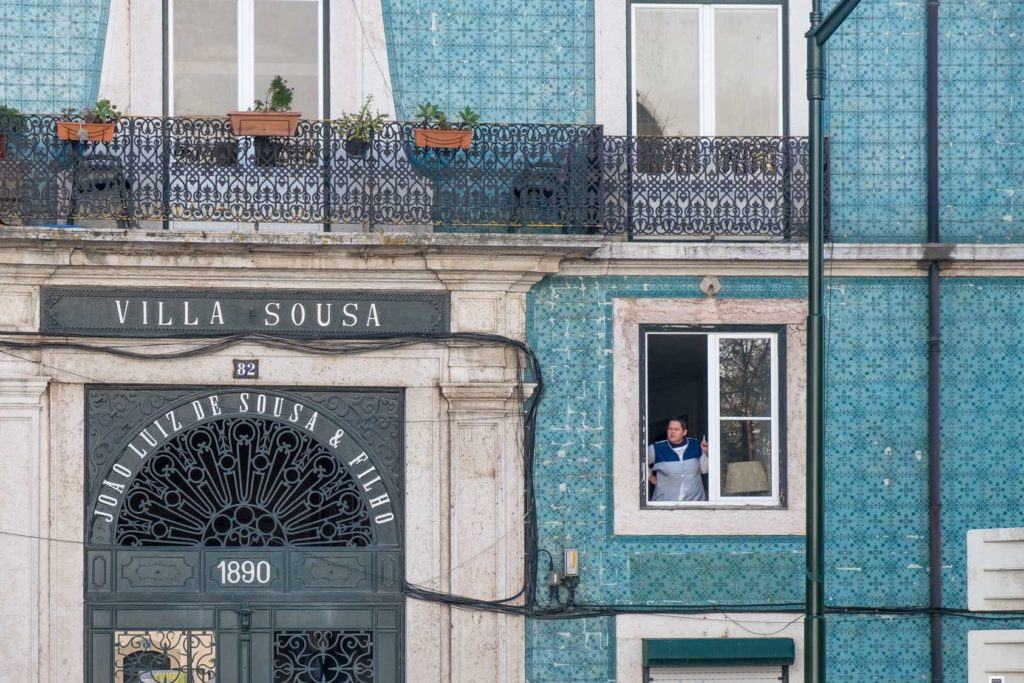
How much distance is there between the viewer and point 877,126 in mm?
13891

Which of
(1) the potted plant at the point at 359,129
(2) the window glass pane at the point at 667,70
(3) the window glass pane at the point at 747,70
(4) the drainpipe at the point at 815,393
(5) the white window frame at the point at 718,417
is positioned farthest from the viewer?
(3) the window glass pane at the point at 747,70

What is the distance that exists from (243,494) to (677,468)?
3571 millimetres

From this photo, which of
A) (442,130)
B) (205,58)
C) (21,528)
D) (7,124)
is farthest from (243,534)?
(205,58)

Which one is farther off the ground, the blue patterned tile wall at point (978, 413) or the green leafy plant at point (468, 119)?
the green leafy plant at point (468, 119)

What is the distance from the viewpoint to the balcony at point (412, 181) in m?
13.3

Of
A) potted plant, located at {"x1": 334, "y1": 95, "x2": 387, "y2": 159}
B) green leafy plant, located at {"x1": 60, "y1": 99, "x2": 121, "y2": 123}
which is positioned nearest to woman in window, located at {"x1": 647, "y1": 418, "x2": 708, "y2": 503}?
potted plant, located at {"x1": 334, "y1": 95, "x2": 387, "y2": 159}

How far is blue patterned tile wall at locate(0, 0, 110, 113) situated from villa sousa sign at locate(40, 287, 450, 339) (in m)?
1.64

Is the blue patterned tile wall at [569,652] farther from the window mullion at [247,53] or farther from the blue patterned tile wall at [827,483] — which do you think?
the window mullion at [247,53]

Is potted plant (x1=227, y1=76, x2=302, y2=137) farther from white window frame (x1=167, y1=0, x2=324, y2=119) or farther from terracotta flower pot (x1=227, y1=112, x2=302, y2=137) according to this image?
white window frame (x1=167, y1=0, x2=324, y2=119)

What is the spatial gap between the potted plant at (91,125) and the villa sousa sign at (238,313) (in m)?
1.20

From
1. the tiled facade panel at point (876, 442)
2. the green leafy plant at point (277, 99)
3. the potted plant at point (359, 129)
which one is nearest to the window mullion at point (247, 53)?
the green leafy plant at point (277, 99)

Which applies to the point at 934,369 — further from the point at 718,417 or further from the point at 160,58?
the point at 160,58

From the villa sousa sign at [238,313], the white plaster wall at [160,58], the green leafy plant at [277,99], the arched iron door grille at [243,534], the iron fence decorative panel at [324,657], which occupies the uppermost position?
the white plaster wall at [160,58]

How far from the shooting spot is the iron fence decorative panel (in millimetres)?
13422
